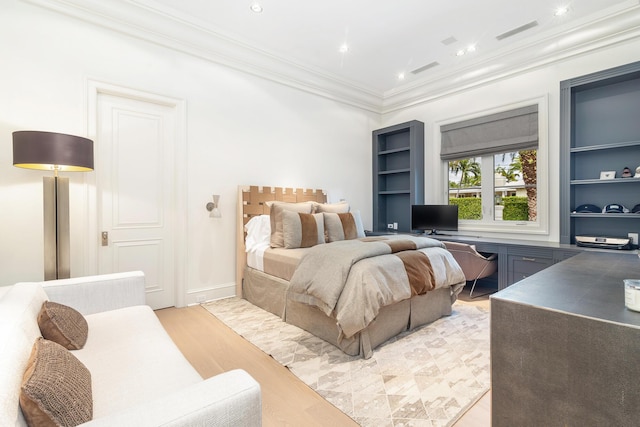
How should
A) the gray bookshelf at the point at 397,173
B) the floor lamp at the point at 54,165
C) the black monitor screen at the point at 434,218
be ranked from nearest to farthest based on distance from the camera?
1. the floor lamp at the point at 54,165
2. the black monitor screen at the point at 434,218
3. the gray bookshelf at the point at 397,173

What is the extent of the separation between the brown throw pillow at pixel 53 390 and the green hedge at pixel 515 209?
4.69m

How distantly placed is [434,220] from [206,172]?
3.33 metres

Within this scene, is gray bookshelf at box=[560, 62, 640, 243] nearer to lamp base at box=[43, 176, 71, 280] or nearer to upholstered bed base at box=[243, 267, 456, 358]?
upholstered bed base at box=[243, 267, 456, 358]

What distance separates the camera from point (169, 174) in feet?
10.9

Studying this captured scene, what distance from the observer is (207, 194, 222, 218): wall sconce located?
3408mm

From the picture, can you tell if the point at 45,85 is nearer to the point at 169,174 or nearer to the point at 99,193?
the point at 99,193

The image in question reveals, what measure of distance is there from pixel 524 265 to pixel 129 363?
150 inches

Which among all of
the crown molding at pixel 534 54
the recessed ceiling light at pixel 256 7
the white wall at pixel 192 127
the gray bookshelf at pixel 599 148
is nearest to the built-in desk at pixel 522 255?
the gray bookshelf at pixel 599 148

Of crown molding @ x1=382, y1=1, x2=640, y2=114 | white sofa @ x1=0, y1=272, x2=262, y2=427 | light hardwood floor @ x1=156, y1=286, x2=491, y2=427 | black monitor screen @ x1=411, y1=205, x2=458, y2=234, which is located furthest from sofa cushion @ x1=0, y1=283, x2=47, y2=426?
crown molding @ x1=382, y1=1, x2=640, y2=114

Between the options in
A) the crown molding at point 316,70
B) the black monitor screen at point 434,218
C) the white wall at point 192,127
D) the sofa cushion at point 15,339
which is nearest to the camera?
the sofa cushion at point 15,339

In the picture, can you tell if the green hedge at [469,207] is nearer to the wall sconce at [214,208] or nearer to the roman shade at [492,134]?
the roman shade at [492,134]

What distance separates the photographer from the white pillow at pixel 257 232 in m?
3.51

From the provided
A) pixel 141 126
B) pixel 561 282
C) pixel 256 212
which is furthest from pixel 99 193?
pixel 561 282

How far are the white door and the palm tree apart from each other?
4069mm
